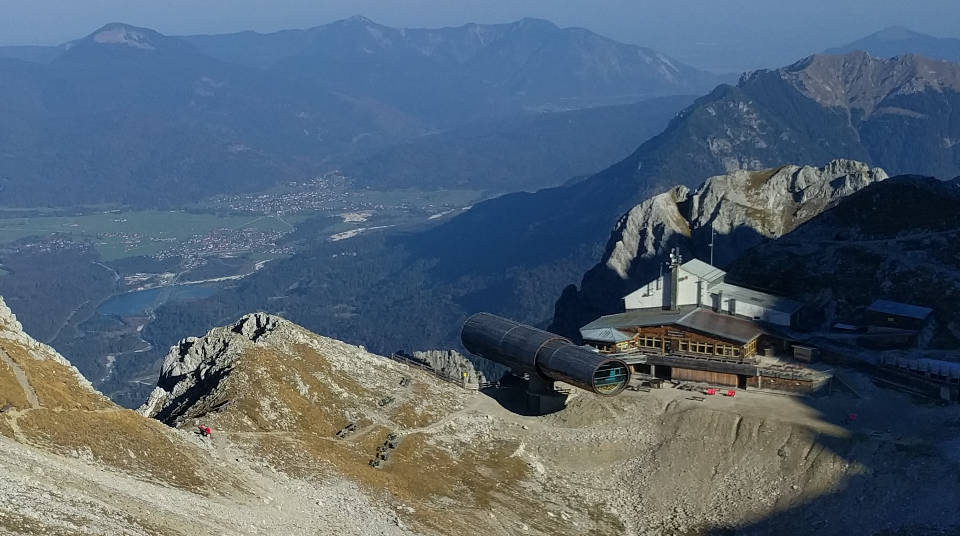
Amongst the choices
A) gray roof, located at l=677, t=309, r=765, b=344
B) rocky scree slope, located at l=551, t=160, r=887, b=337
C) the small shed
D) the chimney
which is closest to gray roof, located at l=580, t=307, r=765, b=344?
gray roof, located at l=677, t=309, r=765, b=344

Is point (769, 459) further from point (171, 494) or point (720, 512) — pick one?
point (171, 494)

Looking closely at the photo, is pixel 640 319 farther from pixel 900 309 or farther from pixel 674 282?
pixel 900 309

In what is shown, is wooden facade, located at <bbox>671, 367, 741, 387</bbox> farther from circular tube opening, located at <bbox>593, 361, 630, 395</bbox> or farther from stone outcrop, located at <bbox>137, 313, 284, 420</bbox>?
stone outcrop, located at <bbox>137, 313, 284, 420</bbox>

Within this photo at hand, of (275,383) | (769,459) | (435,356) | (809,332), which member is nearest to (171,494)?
(275,383)

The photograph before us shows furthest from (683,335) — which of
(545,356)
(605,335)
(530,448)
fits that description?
(530,448)

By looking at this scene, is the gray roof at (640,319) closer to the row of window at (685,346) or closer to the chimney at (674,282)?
the chimney at (674,282)
